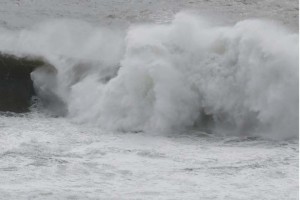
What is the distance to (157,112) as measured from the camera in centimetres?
1181

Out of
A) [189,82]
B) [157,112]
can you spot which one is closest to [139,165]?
[157,112]

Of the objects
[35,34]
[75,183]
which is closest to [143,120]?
[75,183]

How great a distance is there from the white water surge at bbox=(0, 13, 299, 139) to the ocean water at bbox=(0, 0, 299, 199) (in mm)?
17

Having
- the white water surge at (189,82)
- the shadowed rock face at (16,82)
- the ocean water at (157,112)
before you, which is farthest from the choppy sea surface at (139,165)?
the shadowed rock face at (16,82)

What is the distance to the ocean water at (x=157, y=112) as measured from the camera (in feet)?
29.9

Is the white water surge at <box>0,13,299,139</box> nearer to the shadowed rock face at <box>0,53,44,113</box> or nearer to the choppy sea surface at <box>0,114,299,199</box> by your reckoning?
the shadowed rock face at <box>0,53,44,113</box>

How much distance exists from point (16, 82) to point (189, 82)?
3.27 metres

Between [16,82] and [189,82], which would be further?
[16,82]

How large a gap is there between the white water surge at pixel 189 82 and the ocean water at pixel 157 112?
2cm

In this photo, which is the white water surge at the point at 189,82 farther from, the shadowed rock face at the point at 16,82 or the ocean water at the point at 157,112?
the shadowed rock face at the point at 16,82

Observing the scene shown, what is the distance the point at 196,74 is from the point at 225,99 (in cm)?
64

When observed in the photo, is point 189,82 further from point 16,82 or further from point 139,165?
point 16,82

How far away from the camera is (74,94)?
1312 cm

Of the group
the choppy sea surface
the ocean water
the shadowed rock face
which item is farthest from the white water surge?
the choppy sea surface
